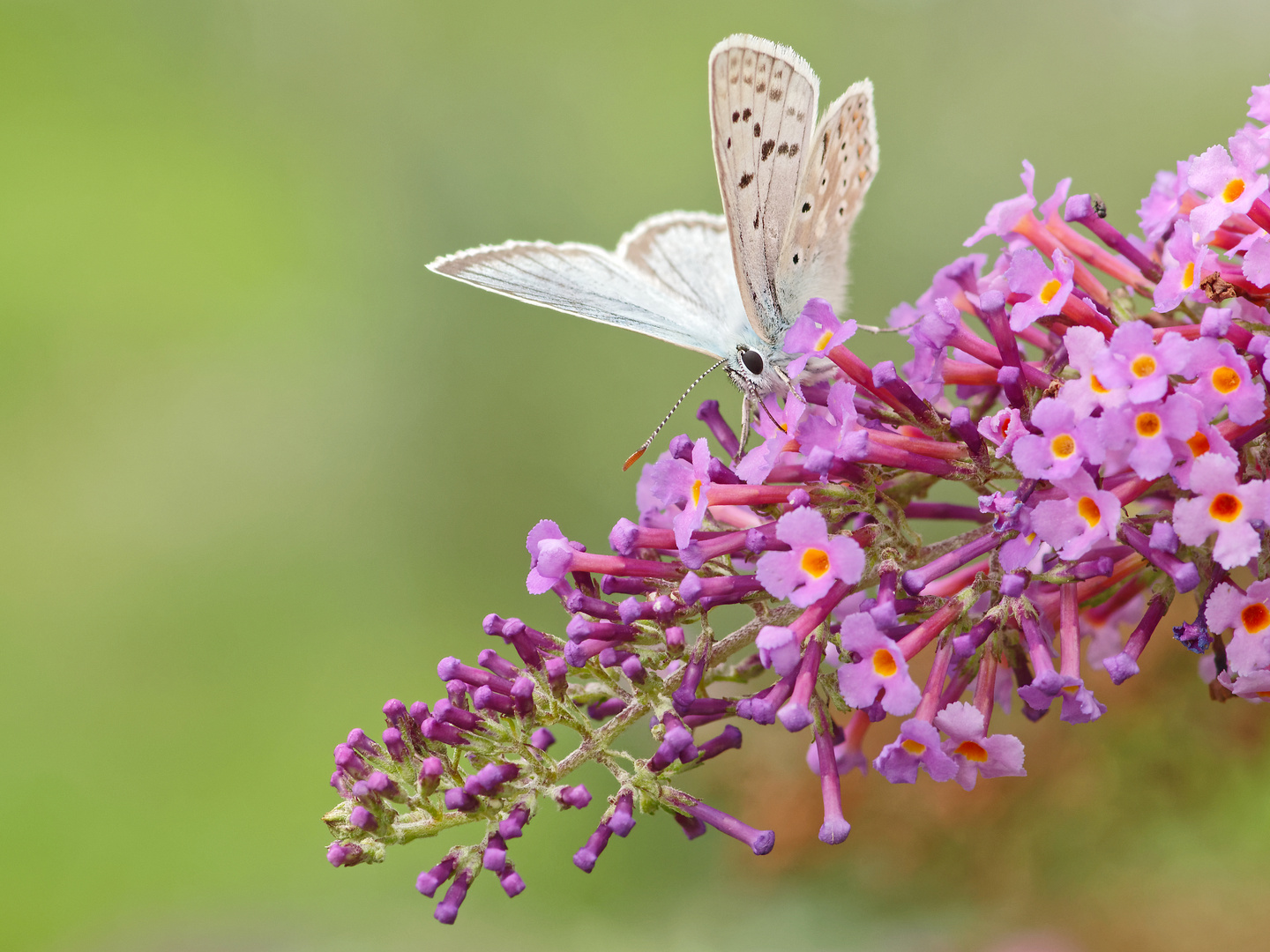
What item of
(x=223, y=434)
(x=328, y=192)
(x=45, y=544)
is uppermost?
(x=328, y=192)

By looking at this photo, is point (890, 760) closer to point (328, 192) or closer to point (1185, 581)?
point (1185, 581)

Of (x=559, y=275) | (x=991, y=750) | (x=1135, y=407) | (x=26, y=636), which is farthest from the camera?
(x=26, y=636)

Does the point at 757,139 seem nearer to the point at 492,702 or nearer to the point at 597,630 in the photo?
the point at 597,630

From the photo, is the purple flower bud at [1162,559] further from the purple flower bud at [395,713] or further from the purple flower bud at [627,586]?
the purple flower bud at [395,713]

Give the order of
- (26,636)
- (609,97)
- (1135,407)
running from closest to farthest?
(1135,407) < (26,636) < (609,97)

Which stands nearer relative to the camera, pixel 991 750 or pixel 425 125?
pixel 991 750

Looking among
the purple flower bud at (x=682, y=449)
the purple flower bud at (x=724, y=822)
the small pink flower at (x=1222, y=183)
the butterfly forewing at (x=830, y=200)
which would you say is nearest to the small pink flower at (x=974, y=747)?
the purple flower bud at (x=724, y=822)

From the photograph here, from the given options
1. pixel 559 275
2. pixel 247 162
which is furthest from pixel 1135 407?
pixel 247 162
